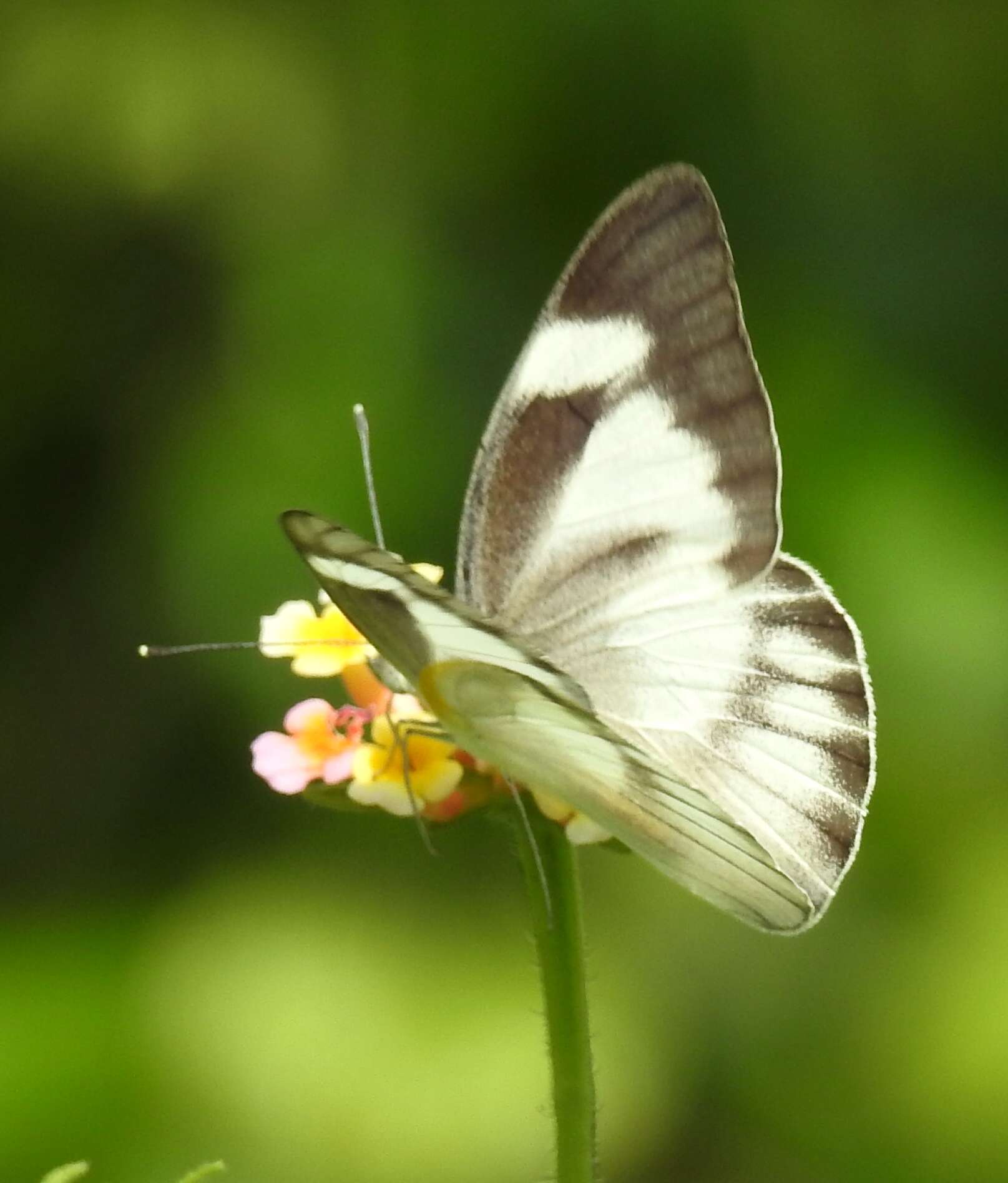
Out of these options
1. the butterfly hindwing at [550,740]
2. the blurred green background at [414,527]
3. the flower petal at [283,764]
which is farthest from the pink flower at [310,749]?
the blurred green background at [414,527]

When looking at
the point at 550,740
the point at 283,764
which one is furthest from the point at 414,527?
the point at 550,740

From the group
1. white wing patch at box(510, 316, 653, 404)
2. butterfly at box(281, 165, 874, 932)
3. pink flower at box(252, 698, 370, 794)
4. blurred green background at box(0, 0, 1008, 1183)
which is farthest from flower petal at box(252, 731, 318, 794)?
blurred green background at box(0, 0, 1008, 1183)

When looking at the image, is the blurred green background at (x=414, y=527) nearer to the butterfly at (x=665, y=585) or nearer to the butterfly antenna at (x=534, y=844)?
the butterfly at (x=665, y=585)

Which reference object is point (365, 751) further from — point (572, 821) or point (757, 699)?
point (757, 699)

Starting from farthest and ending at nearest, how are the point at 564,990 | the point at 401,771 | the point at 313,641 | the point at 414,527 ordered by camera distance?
the point at 414,527 → the point at 313,641 → the point at 401,771 → the point at 564,990

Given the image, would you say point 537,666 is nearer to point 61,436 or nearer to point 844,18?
point 61,436

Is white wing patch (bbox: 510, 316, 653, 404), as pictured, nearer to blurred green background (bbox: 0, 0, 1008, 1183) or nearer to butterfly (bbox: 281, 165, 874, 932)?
butterfly (bbox: 281, 165, 874, 932)

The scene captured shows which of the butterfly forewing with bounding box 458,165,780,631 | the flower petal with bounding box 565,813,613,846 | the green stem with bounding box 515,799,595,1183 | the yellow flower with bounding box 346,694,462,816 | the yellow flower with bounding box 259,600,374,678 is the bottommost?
the green stem with bounding box 515,799,595,1183
